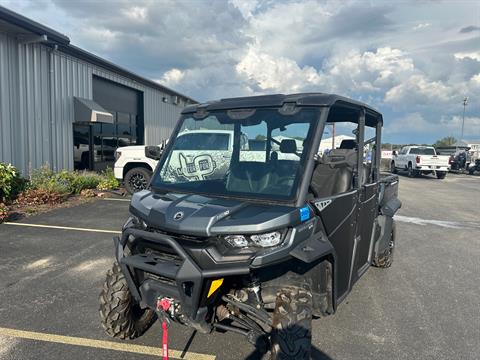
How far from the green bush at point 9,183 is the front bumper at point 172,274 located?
24.8 ft

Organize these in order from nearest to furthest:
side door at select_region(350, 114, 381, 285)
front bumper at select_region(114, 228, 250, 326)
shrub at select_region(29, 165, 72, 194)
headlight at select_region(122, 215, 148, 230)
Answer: front bumper at select_region(114, 228, 250, 326) → headlight at select_region(122, 215, 148, 230) → side door at select_region(350, 114, 381, 285) → shrub at select_region(29, 165, 72, 194)

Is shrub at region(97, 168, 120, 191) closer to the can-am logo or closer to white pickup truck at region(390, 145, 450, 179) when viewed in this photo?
the can-am logo

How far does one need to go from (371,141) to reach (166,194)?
2.59m

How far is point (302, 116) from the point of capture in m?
3.12

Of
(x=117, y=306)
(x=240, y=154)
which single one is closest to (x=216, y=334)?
(x=117, y=306)

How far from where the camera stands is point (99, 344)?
331 centimetres

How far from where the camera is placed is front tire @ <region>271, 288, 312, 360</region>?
249 centimetres

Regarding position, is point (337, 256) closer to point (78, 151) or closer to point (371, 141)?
point (371, 141)

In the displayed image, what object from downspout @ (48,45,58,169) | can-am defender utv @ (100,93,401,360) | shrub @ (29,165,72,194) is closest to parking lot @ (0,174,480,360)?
can-am defender utv @ (100,93,401,360)

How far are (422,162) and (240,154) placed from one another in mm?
22496

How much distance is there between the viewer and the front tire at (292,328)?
2.49 m

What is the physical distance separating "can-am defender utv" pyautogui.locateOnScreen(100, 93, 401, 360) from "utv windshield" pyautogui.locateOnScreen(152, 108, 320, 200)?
10 mm

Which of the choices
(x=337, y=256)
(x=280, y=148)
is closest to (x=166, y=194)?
(x=280, y=148)

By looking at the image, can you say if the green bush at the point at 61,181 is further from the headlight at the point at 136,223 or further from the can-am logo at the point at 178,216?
the can-am logo at the point at 178,216
